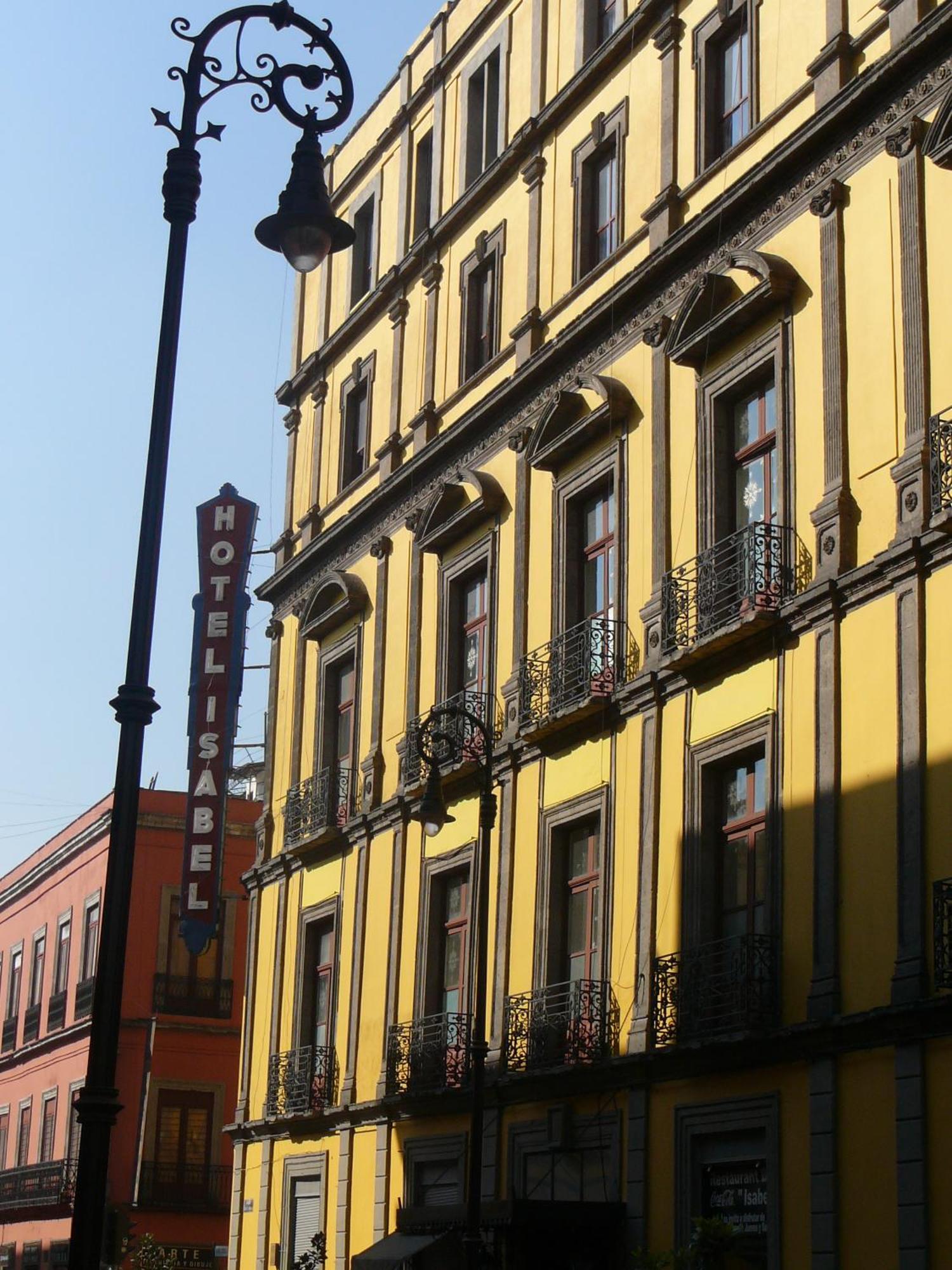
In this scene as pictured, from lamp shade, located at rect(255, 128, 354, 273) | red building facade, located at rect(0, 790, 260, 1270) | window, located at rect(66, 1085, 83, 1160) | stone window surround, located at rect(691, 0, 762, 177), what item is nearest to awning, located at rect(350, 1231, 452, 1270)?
stone window surround, located at rect(691, 0, 762, 177)

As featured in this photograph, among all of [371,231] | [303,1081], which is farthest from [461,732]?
[371,231]

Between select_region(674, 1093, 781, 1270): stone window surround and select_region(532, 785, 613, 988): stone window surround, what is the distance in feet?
7.97

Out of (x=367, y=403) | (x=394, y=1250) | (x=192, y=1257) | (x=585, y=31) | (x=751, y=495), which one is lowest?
(x=192, y=1257)

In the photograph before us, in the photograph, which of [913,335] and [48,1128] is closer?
[913,335]

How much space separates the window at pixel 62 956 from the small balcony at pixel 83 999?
5.03 feet

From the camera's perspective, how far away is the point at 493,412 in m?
28.9

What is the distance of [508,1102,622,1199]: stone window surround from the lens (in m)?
22.7

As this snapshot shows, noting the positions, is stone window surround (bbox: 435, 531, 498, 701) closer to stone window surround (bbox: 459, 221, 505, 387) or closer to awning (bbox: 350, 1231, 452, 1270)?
stone window surround (bbox: 459, 221, 505, 387)

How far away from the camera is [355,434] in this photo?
35312mm

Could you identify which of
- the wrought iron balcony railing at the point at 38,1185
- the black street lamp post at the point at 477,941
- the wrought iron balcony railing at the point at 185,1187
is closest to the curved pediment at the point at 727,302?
the black street lamp post at the point at 477,941

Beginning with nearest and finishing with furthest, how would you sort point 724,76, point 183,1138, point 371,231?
point 724,76
point 371,231
point 183,1138

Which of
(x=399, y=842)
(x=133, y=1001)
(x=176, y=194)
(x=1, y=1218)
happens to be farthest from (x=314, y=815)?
(x=1, y=1218)

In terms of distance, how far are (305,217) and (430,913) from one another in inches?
682

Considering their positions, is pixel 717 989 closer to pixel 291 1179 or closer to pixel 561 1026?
pixel 561 1026
